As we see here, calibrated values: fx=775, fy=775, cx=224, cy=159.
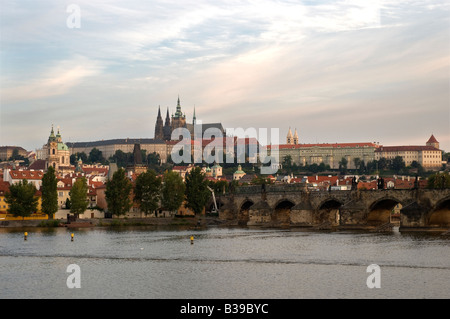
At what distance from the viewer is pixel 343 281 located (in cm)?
3647

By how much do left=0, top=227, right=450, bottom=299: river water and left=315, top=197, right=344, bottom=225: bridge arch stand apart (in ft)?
45.5

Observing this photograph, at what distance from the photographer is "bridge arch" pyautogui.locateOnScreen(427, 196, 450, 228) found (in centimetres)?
6575

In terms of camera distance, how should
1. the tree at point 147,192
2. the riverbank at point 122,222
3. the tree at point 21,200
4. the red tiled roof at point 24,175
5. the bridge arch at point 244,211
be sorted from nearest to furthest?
the riverbank at point 122,222 < the tree at point 21,200 < the tree at point 147,192 < the bridge arch at point 244,211 < the red tiled roof at point 24,175

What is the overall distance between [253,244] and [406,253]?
13821 mm

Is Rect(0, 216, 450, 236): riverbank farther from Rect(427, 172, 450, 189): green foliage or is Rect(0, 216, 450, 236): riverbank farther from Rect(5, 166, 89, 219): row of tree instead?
Rect(427, 172, 450, 189): green foliage

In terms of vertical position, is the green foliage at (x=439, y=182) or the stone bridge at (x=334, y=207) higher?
the green foliage at (x=439, y=182)

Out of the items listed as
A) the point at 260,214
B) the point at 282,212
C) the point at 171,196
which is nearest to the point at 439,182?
the point at 282,212

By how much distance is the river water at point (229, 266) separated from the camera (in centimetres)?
3409

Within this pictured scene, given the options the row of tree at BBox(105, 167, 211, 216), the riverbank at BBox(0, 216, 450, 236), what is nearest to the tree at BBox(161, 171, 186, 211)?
the row of tree at BBox(105, 167, 211, 216)

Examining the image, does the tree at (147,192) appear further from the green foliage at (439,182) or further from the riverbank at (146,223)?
the green foliage at (439,182)

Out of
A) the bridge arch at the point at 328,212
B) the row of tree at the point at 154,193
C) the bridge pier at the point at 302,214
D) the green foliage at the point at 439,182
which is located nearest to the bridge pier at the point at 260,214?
the bridge pier at the point at 302,214

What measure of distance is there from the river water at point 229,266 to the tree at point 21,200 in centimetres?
1985

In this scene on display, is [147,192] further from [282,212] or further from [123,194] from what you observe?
[282,212]
